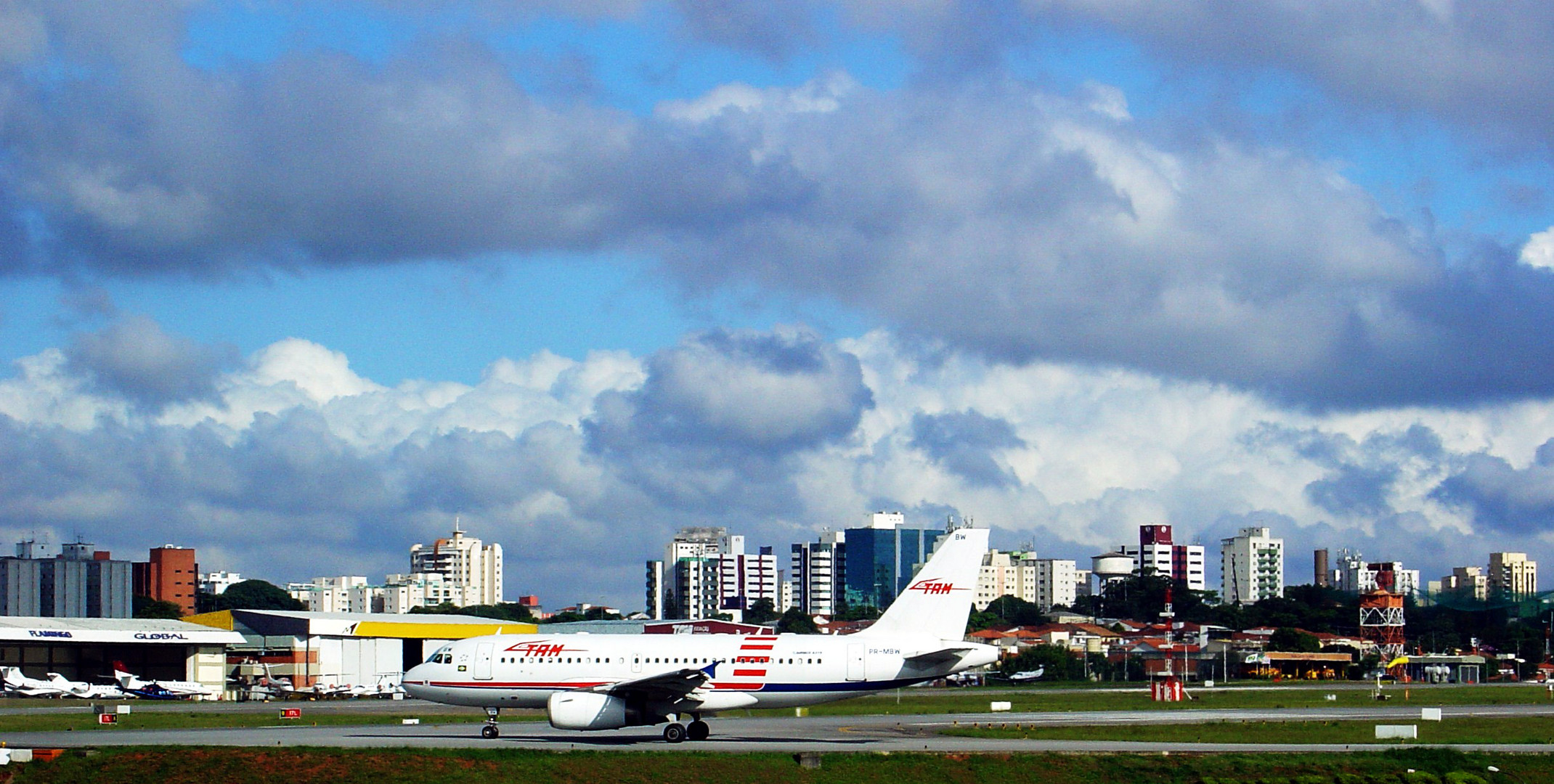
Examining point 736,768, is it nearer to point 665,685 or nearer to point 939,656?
point 665,685

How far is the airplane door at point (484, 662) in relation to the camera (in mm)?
49906

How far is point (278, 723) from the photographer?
203 ft

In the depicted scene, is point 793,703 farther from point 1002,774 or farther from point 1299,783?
point 1299,783

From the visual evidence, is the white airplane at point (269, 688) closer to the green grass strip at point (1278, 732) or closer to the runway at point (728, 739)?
the runway at point (728, 739)

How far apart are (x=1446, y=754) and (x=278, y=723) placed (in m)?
43.5

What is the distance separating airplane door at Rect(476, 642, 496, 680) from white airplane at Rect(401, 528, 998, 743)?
1.3 inches

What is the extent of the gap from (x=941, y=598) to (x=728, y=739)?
8.25 meters

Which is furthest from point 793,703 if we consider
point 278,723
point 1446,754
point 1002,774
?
point 278,723

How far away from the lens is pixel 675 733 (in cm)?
4794

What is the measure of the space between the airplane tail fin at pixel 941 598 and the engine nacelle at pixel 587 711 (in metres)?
8.26

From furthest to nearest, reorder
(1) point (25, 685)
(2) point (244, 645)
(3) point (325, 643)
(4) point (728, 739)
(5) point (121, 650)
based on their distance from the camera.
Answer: (3) point (325, 643), (2) point (244, 645), (5) point (121, 650), (1) point (25, 685), (4) point (728, 739)

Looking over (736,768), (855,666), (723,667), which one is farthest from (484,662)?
(736,768)

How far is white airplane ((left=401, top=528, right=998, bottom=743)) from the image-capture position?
4778 centimetres

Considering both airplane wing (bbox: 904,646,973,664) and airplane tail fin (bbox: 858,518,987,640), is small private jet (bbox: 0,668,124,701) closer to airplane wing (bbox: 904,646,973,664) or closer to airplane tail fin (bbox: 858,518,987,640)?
airplane tail fin (bbox: 858,518,987,640)
